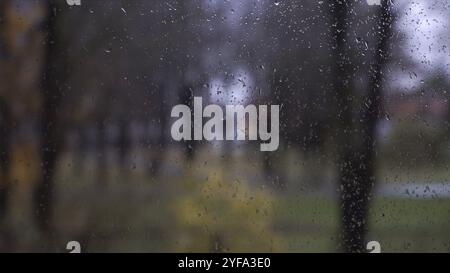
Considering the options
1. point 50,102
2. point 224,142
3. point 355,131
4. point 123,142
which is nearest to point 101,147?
point 123,142

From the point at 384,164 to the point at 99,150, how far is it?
2.64ft

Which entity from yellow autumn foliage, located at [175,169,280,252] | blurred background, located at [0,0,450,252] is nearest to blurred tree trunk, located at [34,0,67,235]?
blurred background, located at [0,0,450,252]

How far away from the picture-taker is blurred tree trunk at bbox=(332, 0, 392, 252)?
132 centimetres

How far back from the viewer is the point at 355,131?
1323mm

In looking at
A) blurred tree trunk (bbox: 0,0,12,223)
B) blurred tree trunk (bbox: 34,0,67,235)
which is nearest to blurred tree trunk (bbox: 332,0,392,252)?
blurred tree trunk (bbox: 34,0,67,235)

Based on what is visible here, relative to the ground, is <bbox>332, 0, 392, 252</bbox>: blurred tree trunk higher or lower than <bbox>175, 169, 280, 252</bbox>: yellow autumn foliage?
higher

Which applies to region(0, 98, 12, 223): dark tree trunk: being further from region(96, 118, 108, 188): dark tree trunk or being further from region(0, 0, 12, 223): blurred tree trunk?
region(96, 118, 108, 188): dark tree trunk

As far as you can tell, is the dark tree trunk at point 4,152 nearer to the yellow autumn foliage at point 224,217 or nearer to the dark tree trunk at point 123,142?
the dark tree trunk at point 123,142

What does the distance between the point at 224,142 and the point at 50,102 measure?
19.5 inches

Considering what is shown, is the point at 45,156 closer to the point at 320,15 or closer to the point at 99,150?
the point at 99,150

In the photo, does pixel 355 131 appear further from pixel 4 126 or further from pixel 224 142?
pixel 4 126

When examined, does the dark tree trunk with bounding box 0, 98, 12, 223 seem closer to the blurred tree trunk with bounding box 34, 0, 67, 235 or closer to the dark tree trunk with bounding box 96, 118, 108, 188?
the blurred tree trunk with bounding box 34, 0, 67, 235

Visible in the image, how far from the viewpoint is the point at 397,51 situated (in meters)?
1.33
